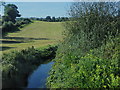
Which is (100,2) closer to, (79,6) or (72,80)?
(79,6)

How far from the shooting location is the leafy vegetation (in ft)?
15.1

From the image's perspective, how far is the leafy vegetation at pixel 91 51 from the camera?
4.59 m

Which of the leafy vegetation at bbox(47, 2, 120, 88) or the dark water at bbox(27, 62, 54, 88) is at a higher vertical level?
the leafy vegetation at bbox(47, 2, 120, 88)

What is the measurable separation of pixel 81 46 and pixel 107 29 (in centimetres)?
140

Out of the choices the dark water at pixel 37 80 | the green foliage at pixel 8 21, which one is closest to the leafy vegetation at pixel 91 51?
the dark water at pixel 37 80

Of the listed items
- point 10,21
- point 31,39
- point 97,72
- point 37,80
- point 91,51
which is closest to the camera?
point 97,72

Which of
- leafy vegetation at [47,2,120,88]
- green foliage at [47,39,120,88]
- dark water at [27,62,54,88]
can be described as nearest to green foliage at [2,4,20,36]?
dark water at [27,62,54,88]

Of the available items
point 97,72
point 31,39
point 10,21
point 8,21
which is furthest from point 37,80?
point 8,21

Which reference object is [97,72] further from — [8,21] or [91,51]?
[8,21]

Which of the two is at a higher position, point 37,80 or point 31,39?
point 31,39

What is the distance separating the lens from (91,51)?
5.66 metres

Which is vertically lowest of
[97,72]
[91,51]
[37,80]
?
[37,80]

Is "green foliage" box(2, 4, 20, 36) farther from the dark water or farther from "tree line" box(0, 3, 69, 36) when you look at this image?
the dark water

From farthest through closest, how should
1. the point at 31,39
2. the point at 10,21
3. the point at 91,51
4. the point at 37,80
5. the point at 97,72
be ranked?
the point at 10,21 < the point at 31,39 < the point at 37,80 < the point at 91,51 < the point at 97,72
